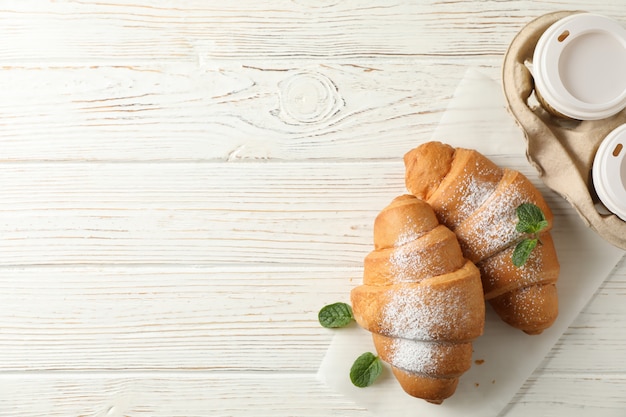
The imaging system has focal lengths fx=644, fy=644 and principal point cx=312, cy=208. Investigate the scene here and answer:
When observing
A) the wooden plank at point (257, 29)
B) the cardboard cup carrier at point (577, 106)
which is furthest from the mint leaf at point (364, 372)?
the wooden plank at point (257, 29)

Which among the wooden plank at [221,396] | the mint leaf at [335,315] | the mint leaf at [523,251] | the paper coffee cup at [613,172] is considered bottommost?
the wooden plank at [221,396]

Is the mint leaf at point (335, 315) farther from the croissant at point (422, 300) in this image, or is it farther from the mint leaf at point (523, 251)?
the mint leaf at point (523, 251)

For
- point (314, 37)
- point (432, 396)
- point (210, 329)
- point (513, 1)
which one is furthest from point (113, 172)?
point (513, 1)

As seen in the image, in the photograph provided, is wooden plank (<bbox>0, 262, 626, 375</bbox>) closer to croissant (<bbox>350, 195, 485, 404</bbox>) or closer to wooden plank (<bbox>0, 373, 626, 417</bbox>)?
wooden plank (<bbox>0, 373, 626, 417</bbox>)

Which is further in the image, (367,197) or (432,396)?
(367,197)

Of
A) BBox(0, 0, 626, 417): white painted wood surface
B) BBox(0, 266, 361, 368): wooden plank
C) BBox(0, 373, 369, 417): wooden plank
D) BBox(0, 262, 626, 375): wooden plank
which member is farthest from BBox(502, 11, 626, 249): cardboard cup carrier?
BBox(0, 373, 369, 417): wooden plank

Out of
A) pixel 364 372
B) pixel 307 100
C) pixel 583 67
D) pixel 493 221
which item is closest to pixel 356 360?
pixel 364 372

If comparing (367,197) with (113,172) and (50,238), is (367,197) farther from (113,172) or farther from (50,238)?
(50,238)
